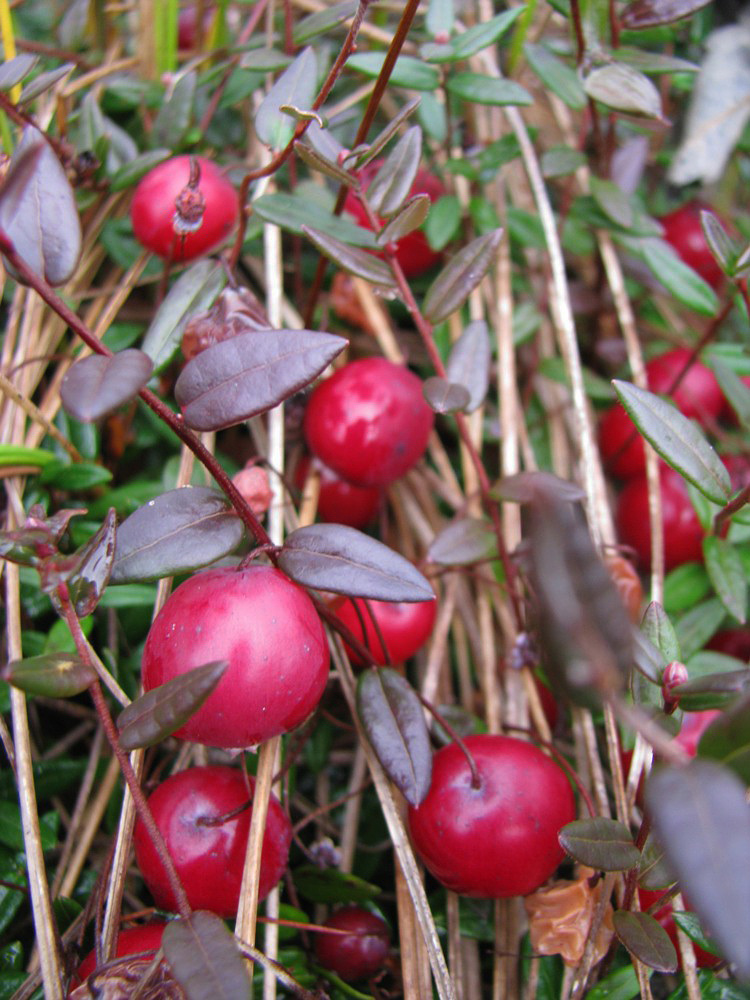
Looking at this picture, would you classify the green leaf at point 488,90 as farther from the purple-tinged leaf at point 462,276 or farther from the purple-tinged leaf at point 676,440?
the purple-tinged leaf at point 676,440

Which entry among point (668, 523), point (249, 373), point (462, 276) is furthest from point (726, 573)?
point (249, 373)

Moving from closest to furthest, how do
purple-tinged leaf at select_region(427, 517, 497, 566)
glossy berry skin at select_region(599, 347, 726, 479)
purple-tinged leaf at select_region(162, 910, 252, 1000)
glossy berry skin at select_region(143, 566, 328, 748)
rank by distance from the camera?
purple-tinged leaf at select_region(162, 910, 252, 1000)
glossy berry skin at select_region(143, 566, 328, 748)
purple-tinged leaf at select_region(427, 517, 497, 566)
glossy berry skin at select_region(599, 347, 726, 479)

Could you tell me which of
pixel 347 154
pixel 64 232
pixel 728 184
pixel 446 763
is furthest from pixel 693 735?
pixel 728 184

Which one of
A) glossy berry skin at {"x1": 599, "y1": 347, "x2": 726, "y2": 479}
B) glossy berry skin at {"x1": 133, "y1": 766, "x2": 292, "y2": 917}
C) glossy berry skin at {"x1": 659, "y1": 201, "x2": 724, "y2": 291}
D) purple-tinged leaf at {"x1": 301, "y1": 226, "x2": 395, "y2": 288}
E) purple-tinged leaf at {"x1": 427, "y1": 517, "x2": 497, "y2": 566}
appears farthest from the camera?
glossy berry skin at {"x1": 659, "y1": 201, "x2": 724, "y2": 291}

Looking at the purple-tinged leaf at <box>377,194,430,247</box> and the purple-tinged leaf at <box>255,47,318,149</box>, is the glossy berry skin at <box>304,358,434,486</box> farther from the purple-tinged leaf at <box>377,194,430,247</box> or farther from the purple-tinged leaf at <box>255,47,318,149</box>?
the purple-tinged leaf at <box>255,47,318,149</box>

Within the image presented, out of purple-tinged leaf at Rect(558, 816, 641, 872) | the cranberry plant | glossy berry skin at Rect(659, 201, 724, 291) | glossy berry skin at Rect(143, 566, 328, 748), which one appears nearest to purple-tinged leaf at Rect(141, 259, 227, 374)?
the cranberry plant
